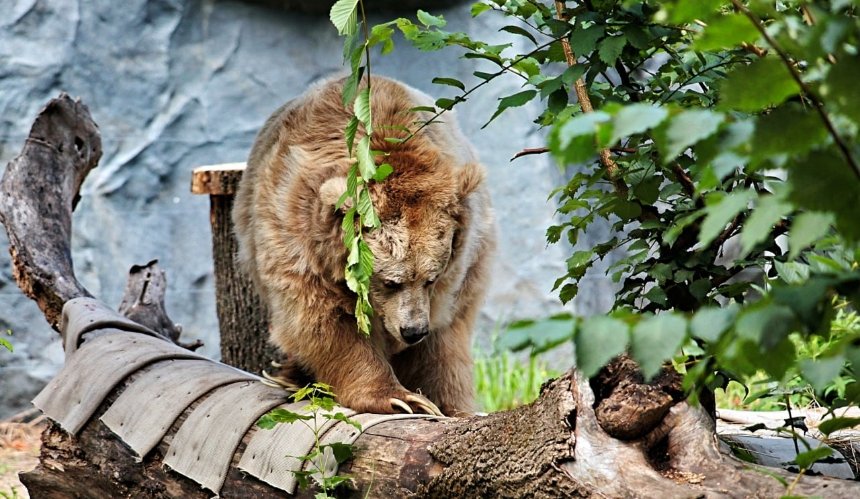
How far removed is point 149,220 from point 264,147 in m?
3.77

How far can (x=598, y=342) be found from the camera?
3.76 feet

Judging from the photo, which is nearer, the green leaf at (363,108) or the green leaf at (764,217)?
the green leaf at (764,217)

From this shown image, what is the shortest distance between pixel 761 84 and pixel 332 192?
236cm

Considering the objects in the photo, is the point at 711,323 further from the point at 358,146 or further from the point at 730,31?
the point at 358,146

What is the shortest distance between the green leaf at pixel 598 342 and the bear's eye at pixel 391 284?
2.19 metres

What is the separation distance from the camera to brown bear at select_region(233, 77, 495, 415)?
132 inches

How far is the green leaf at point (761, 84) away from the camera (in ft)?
3.74

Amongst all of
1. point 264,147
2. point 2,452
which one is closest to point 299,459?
point 264,147

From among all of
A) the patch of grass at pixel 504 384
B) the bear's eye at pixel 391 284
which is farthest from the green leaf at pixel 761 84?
the patch of grass at pixel 504 384

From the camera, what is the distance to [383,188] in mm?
3320

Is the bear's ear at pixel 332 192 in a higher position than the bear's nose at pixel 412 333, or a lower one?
higher

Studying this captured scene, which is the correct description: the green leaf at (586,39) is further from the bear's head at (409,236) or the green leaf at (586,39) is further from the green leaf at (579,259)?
the bear's head at (409,236)

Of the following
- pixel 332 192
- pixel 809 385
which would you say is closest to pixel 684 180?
pixel 809 385

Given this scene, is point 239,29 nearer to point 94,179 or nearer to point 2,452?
point 94,179
